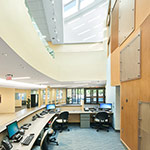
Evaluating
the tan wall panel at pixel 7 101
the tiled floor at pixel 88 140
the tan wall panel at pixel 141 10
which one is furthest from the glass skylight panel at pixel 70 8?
the tan wall panel at pixel 7 101

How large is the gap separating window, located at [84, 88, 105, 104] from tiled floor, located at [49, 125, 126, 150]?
7.64 meters

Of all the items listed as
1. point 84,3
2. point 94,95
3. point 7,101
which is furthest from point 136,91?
point 94,95

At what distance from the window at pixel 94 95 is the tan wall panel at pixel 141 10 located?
11.4 metres

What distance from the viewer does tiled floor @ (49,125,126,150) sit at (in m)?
4.14

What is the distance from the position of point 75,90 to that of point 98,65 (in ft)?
24.2

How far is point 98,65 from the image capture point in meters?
7.30

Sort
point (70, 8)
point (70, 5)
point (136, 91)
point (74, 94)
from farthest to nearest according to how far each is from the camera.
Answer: point (74, 94) → point (70, 8) → point (70, 5) → point (136, 91)

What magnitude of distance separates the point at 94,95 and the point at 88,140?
29.3 feet

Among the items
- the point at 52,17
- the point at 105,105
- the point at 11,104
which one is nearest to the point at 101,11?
the point at 52,17

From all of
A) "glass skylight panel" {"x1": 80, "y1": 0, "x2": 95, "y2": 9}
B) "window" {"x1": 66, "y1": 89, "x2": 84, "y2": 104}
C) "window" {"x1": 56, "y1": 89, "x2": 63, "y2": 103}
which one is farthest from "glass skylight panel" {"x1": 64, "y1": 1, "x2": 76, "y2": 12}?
"window" {"x1": 66, "y1": 89, "x2": 84, "y2": 104}

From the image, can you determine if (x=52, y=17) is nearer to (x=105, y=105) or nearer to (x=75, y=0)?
(x=75, y=0)

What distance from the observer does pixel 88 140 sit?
15.4 ft

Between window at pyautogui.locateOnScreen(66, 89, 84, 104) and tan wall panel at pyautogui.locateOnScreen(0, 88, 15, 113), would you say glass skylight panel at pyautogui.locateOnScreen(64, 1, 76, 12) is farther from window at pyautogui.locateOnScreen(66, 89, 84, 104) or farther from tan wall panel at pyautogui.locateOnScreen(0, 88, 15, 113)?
window at pyautogui.locateOnScreen(66, 89, 84, 104)

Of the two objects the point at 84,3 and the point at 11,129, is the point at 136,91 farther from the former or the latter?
the point at 84,3
